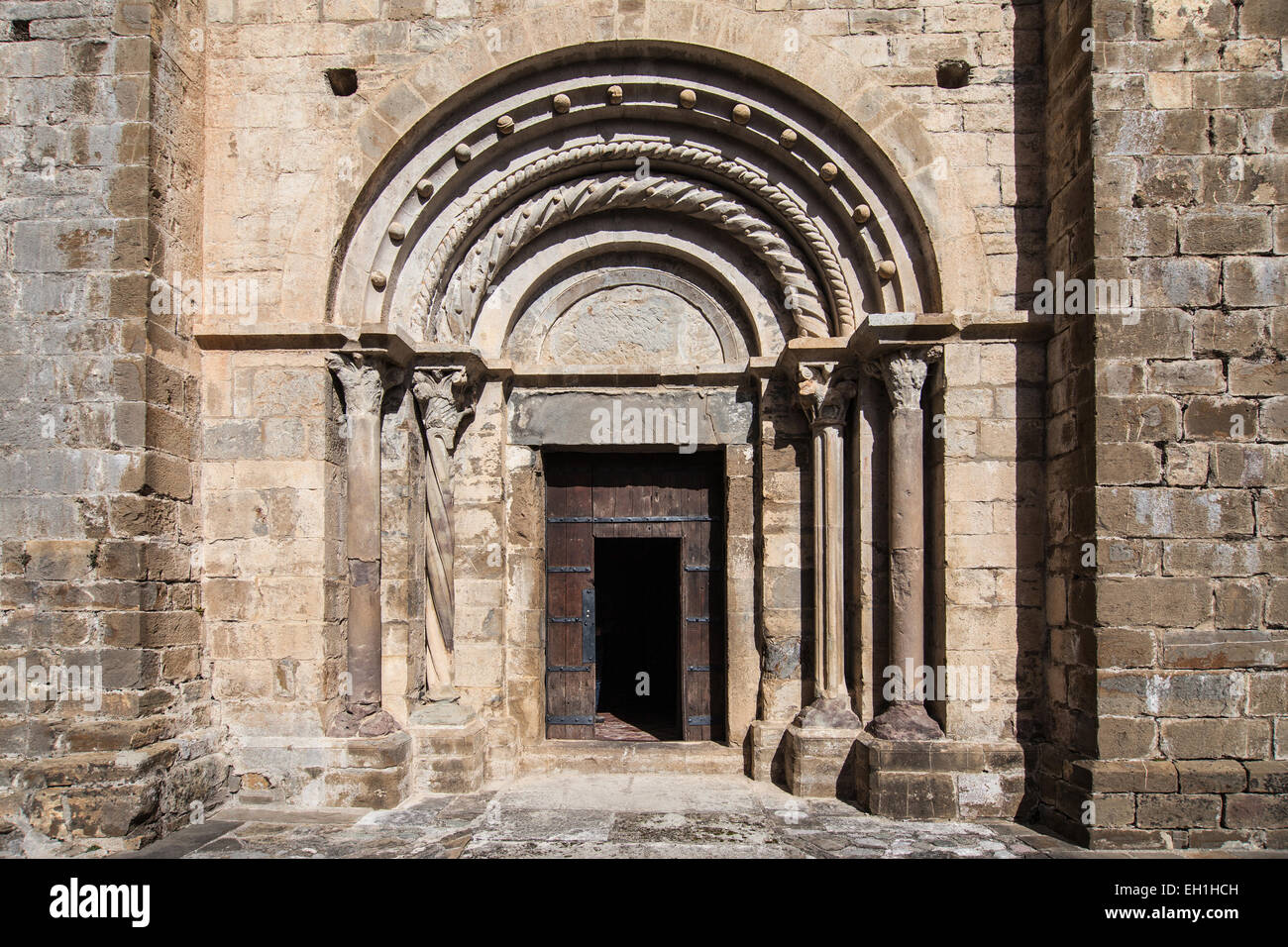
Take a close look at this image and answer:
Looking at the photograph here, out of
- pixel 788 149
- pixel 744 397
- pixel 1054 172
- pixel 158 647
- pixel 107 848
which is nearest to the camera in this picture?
pixel 107 848

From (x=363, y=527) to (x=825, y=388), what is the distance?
10.2ft

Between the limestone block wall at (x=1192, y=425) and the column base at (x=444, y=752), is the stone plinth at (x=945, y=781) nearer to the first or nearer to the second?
the limestone block wall at (x=1192, y=425)

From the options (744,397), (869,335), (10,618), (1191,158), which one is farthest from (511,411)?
(1191,158)

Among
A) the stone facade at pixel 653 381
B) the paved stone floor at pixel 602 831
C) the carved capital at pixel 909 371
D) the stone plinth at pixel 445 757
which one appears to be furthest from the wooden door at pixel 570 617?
the carved capital at pixel 909 371

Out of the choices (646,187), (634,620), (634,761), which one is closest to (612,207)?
(646,187)

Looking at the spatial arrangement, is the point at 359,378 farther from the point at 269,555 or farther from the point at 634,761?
the point at 634,761

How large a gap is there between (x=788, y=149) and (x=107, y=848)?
566 cm

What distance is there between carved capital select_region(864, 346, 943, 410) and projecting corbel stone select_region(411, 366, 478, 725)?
2735mm

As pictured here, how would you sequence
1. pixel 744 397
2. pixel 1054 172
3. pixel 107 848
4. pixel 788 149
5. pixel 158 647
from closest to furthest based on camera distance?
1. pixel 107 848
2. pixel 158 647
3. pixel 1054 172
4. pixel 788 149
5. pixel 744 397

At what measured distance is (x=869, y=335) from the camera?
517 centimetres

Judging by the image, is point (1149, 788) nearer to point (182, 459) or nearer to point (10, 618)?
point (182, 459)

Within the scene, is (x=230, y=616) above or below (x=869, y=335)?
below

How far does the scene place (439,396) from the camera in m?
5.52

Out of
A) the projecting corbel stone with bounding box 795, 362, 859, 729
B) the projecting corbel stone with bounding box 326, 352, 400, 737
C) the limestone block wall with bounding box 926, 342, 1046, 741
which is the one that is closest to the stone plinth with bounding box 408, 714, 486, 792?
the projecting corbel stone with bounding box 326, 352, 400, 737
